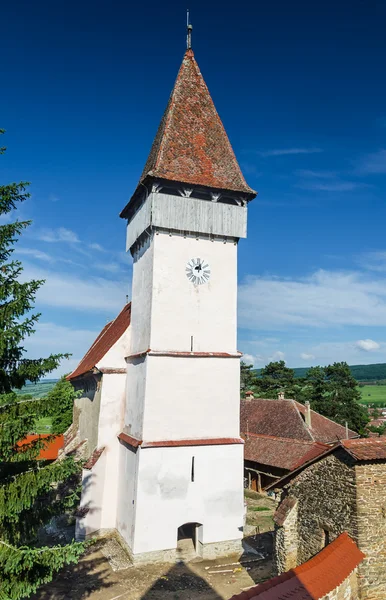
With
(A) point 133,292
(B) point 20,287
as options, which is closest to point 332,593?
(B) point 20,287

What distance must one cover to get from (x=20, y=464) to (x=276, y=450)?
1940 cm

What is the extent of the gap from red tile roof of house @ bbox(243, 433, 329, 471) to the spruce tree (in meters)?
16.6

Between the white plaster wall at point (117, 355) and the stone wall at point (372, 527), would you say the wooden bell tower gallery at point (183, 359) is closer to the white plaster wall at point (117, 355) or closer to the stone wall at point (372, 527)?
the white plaster wall at point (117, 355)

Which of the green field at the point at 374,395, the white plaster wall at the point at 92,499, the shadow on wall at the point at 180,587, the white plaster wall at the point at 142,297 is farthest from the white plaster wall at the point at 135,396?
the green field at the point at 374,395

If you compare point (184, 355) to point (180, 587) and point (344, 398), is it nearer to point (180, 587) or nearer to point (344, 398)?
point (180, 587)

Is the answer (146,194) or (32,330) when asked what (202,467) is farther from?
(146,194)

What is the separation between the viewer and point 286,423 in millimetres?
28828

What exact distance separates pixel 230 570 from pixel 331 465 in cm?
751

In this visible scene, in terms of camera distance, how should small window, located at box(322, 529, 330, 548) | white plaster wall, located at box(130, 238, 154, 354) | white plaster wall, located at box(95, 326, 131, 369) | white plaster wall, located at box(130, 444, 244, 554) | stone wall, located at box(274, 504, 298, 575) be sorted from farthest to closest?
white plaster wall, located at box(95, 326, 131, 369) → white plaster wall, located at box(130, 238, 154, 354) → white plaster wall, located at box(130, 444, 244, 554) → stone wall, located at box(274, 504, 298, 575) → small window, located at box(322, 529, 330, 548)

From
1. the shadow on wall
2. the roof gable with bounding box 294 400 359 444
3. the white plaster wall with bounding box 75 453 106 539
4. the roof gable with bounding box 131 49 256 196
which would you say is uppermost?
the roof gable with bounding box 131 49 256 196

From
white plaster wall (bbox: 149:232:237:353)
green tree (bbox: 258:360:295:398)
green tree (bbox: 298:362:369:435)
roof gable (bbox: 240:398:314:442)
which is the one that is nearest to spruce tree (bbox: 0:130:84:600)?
white plaster wall (bbox: 149:232:237:353)

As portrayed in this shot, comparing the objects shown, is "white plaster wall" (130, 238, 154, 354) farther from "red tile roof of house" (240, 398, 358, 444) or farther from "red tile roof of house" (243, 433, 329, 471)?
"red tile roof of house" (240, 398, 358, 444)

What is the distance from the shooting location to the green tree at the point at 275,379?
4500 centimetres

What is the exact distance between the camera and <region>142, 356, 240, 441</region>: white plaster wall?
53.8 ft
